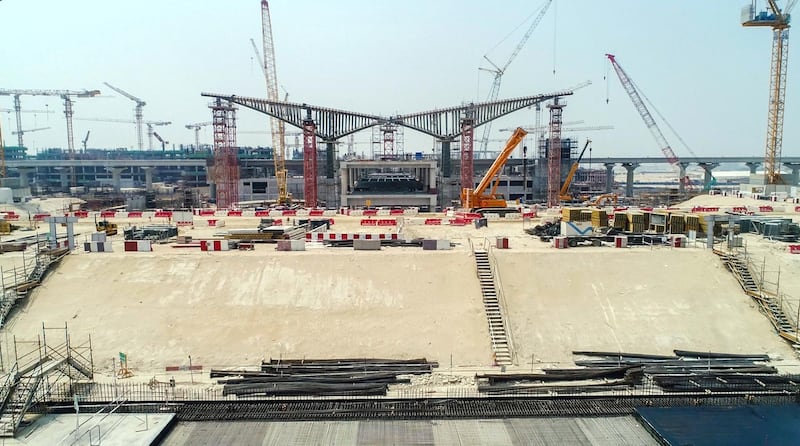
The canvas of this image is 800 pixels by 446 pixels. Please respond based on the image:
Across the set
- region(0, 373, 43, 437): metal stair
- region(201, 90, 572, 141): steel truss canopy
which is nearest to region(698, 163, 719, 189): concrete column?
region(201, 90, 572, 141): steel truss canopy

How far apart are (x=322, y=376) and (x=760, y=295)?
2238 cm

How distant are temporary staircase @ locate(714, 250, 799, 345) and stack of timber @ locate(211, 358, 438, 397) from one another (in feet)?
54.6

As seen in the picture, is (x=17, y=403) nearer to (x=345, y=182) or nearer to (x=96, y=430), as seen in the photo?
(x=96, y=430)

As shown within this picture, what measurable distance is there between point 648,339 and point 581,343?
10.8 ft

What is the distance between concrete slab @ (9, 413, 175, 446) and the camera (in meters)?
14.3

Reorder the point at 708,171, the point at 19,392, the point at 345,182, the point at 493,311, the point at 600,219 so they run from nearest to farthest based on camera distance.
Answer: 1. the point at 19,392
2. the point at 493,311
3. the point at 600,219
4. the point at 345,182
5. the point at 708,171

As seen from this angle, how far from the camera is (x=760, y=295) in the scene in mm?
25625

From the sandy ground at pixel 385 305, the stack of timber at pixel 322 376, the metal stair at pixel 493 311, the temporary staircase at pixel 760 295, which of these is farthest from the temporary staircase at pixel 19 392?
the temporary staircase at pixel 760 295

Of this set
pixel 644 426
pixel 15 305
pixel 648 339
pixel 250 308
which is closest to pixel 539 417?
pixel 644 426

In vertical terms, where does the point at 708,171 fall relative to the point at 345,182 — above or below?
above

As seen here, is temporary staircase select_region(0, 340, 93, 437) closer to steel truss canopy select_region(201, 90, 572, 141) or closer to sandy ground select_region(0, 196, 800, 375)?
sandy ground select_region(0, 196, 800, 375)

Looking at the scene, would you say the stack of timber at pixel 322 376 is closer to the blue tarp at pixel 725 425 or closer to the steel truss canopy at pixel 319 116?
the blue tarp at pixel 725 425

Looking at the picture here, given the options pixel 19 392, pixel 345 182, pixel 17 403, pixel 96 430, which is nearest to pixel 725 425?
pixel 96 430

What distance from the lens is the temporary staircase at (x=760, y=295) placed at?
2361 cm
